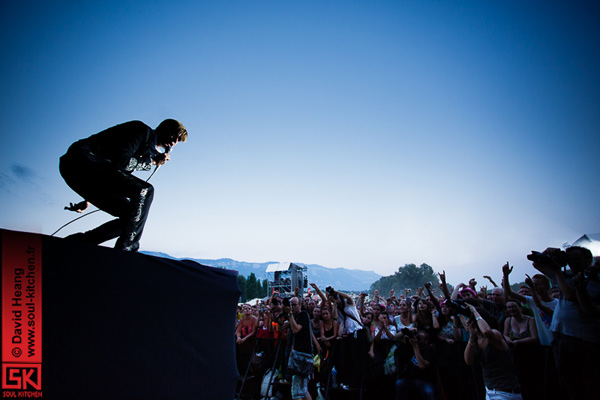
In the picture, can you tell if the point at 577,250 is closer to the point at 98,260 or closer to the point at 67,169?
the point at 98,260

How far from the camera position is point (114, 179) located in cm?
240

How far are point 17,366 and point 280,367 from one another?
6.42 meters

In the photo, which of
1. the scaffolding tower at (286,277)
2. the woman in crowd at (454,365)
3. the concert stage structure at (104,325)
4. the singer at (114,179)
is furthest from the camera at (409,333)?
the scaffolding tower at (286,277)

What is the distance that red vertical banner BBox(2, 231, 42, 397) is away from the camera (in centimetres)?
141

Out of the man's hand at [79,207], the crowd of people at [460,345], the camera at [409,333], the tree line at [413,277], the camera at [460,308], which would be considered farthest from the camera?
the tree line at [413,277]

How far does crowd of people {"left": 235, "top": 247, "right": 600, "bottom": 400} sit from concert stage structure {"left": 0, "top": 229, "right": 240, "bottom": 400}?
14.6 ft

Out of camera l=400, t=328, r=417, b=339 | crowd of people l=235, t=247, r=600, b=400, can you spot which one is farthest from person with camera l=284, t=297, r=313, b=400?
camera l=400, t=328, r=417, b=339

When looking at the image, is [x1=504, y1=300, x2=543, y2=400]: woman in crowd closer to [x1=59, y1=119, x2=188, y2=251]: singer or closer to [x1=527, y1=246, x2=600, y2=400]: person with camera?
[x1=527, y1=246, x2=600, y2=400]: person with camera

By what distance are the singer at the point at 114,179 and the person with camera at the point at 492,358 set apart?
512 centimetres

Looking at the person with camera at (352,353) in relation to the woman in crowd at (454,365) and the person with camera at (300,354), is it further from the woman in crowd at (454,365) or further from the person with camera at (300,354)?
the woman in crowd at (454,365)

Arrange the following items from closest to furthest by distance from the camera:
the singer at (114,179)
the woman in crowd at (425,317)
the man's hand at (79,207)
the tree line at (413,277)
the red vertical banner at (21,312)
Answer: the red vertical banner at (21,312), the singer at (114,179), the man's hand at (79,207), the woman in crowd at (425,317), the tree line at (413,277)

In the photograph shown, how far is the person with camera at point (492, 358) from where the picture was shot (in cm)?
468

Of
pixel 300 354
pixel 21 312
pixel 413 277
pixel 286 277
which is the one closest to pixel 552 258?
pixel 300 354

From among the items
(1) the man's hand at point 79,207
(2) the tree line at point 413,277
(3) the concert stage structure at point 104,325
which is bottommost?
(2) the tree line at point 413,277
